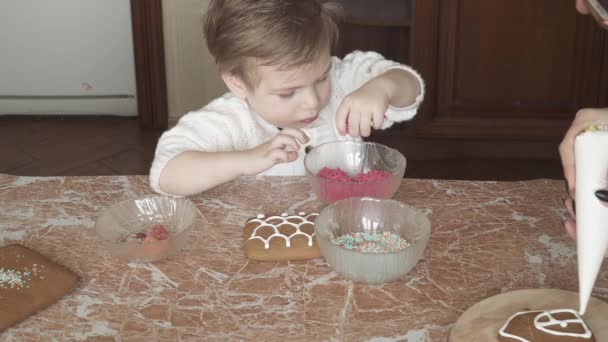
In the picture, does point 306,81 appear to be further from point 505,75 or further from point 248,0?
point 505,75

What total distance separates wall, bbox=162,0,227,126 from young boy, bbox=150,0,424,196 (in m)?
1.76

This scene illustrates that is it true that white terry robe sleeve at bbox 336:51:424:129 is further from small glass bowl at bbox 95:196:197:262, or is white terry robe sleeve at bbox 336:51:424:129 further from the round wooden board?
the round wooden board

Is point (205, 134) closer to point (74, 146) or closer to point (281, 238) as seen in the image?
point (281, 238)

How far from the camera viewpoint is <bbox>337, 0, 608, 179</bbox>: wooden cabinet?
2.83 meters

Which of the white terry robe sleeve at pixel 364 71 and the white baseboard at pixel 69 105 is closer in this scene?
the white terry robe sleeve at pixel 364 71

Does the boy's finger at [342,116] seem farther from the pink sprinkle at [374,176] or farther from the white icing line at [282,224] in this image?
the white icing line at [282,224]

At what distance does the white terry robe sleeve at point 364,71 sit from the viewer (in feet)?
5.30

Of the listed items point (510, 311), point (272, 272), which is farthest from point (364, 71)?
point (510, 311)

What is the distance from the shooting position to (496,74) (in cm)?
294

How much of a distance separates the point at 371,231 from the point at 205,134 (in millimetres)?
511

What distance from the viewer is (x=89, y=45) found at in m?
3.49

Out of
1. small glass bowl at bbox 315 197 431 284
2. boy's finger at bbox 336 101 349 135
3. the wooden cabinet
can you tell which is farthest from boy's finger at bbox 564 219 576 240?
the wooden cabinet

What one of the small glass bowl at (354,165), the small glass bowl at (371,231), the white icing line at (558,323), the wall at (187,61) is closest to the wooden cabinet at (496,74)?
the wall at (187,61)

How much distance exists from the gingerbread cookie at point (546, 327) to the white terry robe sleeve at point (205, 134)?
69 centimetres
